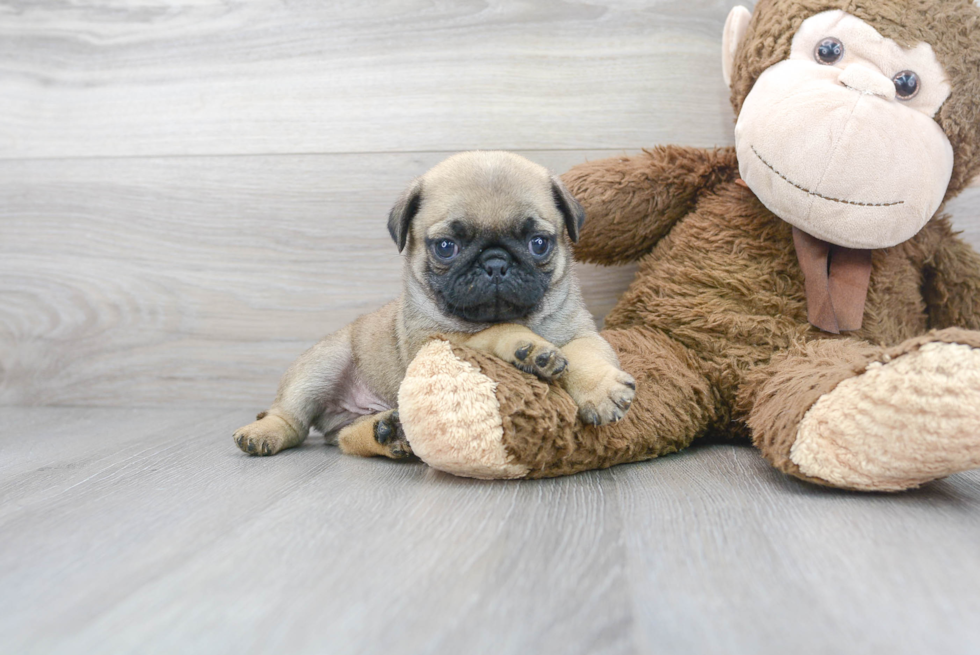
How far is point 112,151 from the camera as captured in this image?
8.48ft

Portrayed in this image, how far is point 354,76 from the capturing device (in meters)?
2.46

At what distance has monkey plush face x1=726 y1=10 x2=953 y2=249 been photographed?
1650 millimetres

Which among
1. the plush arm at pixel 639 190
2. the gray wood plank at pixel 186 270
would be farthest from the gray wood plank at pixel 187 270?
the plush arm at pixel 639 190

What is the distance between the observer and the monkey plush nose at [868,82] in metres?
1.67

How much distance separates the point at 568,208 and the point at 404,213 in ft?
1.37

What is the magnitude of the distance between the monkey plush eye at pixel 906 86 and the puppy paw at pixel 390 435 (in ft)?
4.85

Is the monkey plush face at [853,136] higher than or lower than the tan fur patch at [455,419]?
higher

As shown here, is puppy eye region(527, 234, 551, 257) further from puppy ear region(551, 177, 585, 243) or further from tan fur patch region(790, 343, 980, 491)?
tan fur patch region(790, 343, 980, 491)

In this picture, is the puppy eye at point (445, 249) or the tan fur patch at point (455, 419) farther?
the puppy eye at point (445, 249)

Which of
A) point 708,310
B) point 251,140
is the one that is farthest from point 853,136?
point 251,140

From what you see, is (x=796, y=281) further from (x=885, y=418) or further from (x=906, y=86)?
(x=885, y=418)

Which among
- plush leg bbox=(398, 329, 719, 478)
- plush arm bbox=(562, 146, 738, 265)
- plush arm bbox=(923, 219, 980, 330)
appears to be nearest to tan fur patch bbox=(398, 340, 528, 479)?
plush leg bbox=(398, 329, 719, 478)

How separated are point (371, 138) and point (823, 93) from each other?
145 cm

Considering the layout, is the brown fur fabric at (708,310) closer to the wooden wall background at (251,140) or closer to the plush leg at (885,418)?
the plush leg at (885,418)
